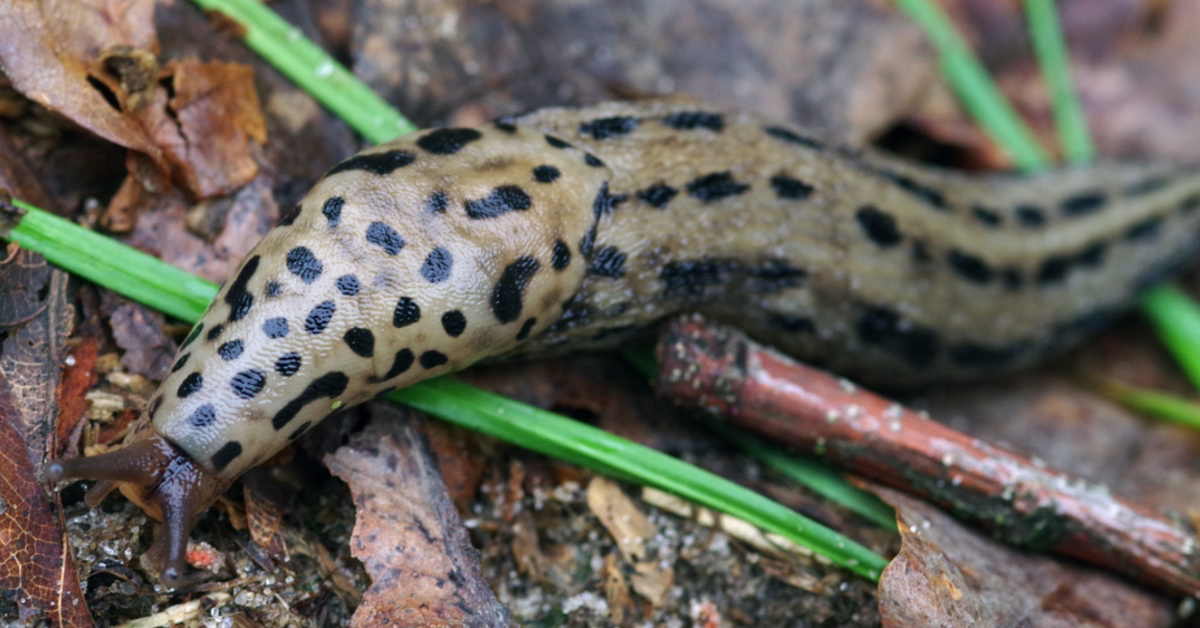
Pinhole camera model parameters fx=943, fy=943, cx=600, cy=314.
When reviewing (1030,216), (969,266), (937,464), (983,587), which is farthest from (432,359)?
(1030,216)

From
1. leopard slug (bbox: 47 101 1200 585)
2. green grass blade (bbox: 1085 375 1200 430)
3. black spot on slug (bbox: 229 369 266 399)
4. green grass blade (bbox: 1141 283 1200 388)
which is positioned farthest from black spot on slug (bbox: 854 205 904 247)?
black spot on slug (bbox: 229 369 266 399)

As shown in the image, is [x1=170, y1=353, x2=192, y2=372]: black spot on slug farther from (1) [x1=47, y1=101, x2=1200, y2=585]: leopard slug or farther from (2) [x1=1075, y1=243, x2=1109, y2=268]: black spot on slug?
(2) [x1=1075, y1=243, x2=1109, y2=268]: black spot on slug

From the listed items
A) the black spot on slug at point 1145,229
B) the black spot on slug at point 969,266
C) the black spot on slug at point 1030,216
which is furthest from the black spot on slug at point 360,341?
the black spot on slug at point 1145,229

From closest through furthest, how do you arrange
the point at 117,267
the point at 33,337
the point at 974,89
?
the point at 33,337 < the point at 117,267 < the point at 974,89

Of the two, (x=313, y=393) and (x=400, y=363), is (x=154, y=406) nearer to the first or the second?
(x=313, y=393)

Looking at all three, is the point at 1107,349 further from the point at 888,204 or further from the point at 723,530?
the point at 723,530

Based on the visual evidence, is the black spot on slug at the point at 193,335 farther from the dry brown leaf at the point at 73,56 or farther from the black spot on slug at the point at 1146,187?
the black spot on slug at the point at 1146,187

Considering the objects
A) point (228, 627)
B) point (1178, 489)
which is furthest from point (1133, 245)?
point (228, 627)
